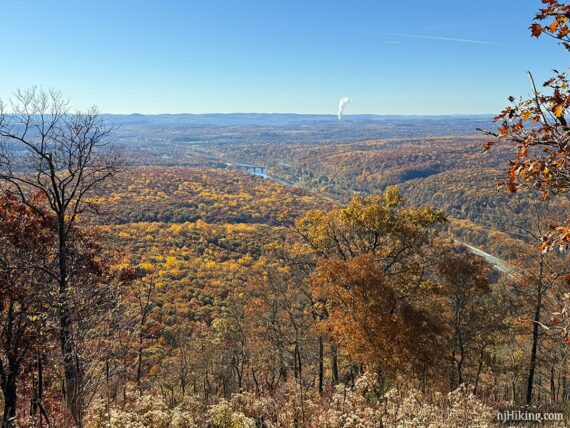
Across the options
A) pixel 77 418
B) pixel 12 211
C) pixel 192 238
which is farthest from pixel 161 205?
pixel 77 418

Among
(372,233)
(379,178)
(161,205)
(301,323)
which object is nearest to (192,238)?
(161,205)

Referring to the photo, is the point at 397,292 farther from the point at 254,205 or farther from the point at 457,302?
the point at 254,205

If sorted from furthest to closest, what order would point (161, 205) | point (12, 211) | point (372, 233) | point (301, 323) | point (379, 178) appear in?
point (379, 178), point (161, 205), point (301, 323), point (372, 233), point (12, 211)

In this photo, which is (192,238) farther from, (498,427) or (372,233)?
(498,427)

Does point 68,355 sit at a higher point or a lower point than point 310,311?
higher

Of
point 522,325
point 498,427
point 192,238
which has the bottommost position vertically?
point 192,238

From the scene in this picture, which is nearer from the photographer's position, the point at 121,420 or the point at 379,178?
the point at 121,420

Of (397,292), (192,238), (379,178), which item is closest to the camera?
(397,292)

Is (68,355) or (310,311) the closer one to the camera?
(68,355)

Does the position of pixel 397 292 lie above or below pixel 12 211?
below
